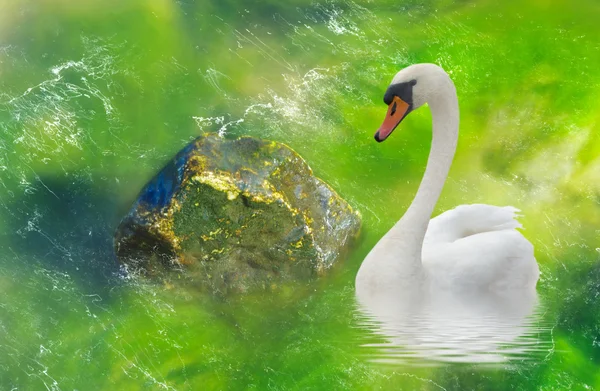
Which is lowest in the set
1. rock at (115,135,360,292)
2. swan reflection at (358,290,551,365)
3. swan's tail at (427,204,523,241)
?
swan reflection at (358,290,551,365)

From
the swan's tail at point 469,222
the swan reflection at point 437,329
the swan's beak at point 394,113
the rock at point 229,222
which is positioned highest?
the swan's beak at point 394,113

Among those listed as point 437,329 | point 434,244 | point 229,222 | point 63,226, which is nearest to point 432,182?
point 434,244

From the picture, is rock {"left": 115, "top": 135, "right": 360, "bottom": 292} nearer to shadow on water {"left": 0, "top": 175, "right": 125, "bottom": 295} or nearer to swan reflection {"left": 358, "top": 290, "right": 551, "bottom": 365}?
shadow on water {"left": 0, "top": 175, "right": 125, "bottom": 295}

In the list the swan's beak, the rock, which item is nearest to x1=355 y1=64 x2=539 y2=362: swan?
the swan's beak

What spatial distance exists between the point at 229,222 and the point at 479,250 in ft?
1.96

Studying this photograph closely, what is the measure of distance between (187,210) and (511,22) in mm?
1226

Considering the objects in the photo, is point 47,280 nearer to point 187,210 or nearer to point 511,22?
point 187,210

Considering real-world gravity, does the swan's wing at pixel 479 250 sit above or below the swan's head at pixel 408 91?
below

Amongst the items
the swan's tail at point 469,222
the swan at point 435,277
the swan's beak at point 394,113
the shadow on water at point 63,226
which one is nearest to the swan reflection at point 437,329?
the swan at point 435,277

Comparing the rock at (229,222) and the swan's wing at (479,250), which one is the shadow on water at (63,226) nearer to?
the rock at (229,222)

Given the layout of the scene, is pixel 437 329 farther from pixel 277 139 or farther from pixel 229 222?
pixel 277 139

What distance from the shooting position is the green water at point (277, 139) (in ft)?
6.33

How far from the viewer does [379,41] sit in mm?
2438

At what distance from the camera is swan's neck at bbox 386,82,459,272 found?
1801 millimetres
